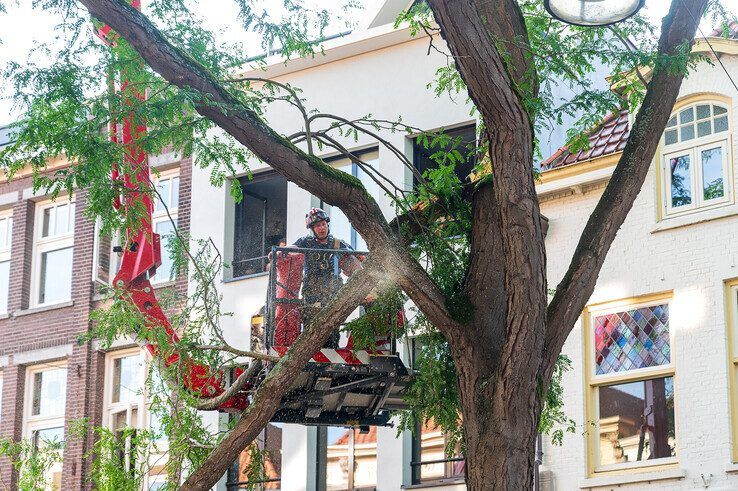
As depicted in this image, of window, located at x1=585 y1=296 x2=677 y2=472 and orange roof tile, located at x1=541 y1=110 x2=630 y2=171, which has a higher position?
orange roof tile, located at x1=541 y1=110 x2=630 y2=171

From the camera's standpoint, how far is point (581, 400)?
17.4 meters

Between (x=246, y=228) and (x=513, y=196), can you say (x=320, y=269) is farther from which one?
(x=246, y=228)

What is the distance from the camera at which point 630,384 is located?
56.9 ft

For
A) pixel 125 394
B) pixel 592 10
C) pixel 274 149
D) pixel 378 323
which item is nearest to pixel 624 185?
pixel 592 10

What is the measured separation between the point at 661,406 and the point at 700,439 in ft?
2.50

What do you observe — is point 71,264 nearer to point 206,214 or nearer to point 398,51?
point 206,214

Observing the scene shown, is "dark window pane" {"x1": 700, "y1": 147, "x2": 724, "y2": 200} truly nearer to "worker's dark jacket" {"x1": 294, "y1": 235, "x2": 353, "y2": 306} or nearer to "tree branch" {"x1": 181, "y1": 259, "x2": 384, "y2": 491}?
"worker's dark jacket" {"x1": 294, "y1": 235, "x2": 353, "y2": 306}

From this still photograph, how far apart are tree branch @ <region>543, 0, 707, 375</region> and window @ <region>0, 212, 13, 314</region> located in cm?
1737

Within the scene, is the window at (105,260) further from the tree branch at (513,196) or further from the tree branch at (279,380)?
the tree branch at (513,196)

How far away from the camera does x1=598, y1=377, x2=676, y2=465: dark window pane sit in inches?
663

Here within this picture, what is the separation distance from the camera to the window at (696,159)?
17234 mm

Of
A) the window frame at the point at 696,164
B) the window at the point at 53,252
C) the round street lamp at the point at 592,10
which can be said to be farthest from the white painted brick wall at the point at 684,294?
the window at the point at 53,252

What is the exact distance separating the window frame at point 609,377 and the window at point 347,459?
11.9 feet

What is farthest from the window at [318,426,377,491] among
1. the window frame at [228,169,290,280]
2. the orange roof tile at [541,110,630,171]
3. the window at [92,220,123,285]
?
the window at [92,220,123,285]
